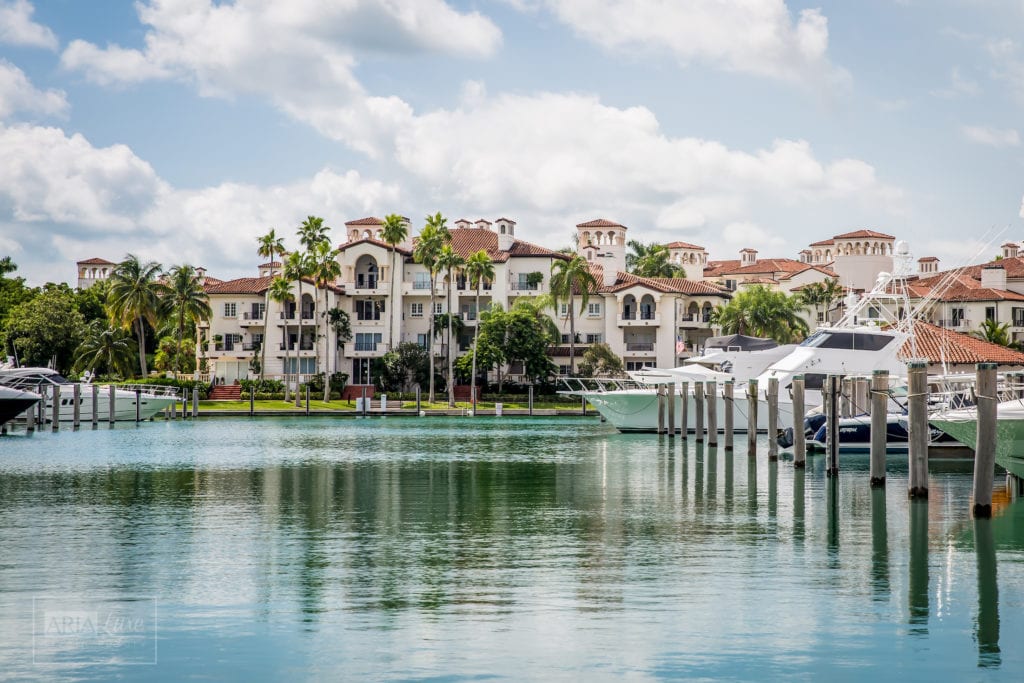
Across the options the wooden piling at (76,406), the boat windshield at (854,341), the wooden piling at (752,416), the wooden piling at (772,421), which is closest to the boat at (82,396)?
the wooden piling at (76,406)

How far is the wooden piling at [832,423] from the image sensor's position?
102 feet

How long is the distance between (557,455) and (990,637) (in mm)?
28531

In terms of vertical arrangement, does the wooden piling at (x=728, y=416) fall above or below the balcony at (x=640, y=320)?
below

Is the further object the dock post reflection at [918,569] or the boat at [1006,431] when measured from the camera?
the boat at [1006,431]

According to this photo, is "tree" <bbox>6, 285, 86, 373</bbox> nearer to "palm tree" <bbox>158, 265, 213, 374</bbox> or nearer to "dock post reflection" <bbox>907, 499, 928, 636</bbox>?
"palm tree" <bbox>158, 265, 213, 374</bbox>

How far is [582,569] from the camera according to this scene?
16.9 metres

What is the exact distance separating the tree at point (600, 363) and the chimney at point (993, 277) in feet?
128

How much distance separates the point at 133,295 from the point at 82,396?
28887mm

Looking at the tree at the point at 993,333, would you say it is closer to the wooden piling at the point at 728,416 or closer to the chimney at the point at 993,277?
the chimney at the point at 993,277

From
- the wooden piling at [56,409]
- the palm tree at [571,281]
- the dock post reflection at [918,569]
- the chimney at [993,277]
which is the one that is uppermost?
the chimney at [993,277]

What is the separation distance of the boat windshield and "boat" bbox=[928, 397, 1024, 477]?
21.4 metres

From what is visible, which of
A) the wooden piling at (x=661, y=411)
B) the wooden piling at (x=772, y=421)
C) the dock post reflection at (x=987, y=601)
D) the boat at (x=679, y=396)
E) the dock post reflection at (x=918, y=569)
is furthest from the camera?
the wooden piling at (x=661, y=411)

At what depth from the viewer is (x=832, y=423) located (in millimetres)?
31469

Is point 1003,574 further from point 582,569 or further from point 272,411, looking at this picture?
point 272,411
